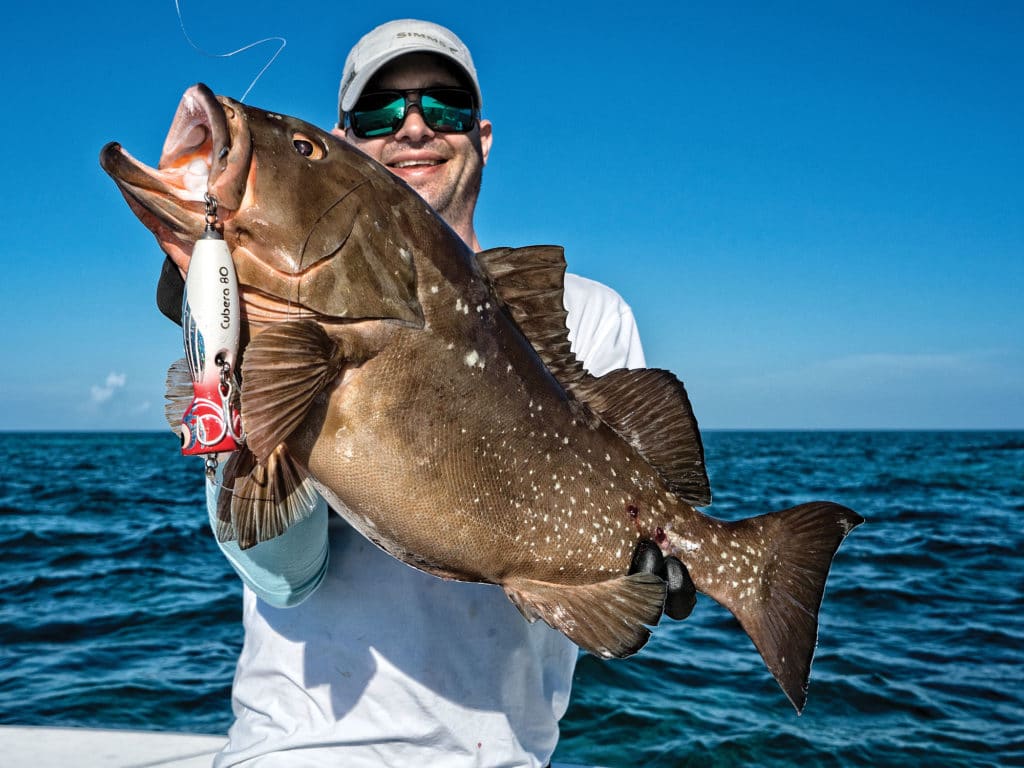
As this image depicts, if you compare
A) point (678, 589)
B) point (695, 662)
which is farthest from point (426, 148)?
point (695, 662)

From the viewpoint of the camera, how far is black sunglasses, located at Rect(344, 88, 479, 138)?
3.64 metres

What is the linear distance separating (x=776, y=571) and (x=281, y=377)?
1622 millimetres

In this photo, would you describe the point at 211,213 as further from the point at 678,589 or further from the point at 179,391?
the point at 678,589

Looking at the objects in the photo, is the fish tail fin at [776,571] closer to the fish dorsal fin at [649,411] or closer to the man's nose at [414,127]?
the fish dorsal fin at [649,411]

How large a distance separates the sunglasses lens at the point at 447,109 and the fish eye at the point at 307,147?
158 cm

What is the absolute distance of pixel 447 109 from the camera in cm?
369

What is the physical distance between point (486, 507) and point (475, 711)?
3.29ft

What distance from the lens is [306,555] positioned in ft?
8.77

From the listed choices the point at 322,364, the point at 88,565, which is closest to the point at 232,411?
the point at 322,364

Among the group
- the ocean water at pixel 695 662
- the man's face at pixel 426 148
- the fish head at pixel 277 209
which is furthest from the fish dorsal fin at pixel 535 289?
the ocean water at pixel 695 662

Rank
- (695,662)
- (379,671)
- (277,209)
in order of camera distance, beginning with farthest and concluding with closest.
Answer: (695,662) < (379,671) < (277,209)

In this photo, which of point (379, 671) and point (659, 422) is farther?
point (379, 671)

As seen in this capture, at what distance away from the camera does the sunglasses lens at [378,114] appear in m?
3.64

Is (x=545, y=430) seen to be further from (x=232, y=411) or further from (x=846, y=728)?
(x=846, y=728)
